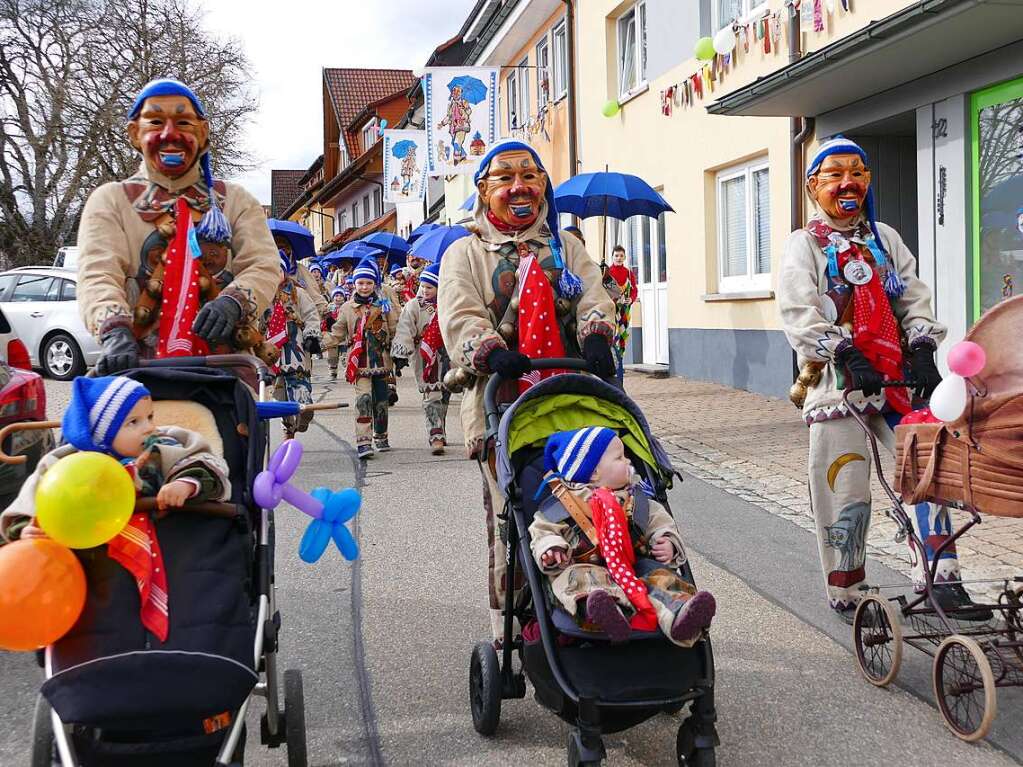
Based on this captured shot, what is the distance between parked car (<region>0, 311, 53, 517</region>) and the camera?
5.04 meters

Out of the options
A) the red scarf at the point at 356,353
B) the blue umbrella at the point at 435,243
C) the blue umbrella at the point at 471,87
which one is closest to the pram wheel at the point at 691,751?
the red scarf at the point at 356,353

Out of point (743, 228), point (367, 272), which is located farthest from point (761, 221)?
point (367, 272)

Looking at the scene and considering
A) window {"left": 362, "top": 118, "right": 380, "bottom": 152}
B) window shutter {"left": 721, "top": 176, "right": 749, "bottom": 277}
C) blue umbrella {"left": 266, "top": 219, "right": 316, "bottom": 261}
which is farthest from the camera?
window {"left": 362, "top": 118, "right": 380, "bottom": 152}

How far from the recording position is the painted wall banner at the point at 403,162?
29.0 m

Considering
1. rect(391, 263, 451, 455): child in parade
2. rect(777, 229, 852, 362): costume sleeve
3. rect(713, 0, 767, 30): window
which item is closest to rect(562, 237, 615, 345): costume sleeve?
rect(777, 229, 852, 362): costume sleeve

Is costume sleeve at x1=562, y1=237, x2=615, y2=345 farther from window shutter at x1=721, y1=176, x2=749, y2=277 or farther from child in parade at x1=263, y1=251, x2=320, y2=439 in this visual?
window shutter at x1=721, y1=176, x2=749, y2=277

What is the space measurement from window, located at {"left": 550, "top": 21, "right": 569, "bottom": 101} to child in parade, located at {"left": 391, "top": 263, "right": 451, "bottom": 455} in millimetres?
11066

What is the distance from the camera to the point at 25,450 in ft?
17.2

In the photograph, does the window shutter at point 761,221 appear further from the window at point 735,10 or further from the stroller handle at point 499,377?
the stroller handle at point 499,377

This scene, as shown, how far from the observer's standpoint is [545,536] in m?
3.30

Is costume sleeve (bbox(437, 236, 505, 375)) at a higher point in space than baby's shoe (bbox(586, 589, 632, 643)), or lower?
higher

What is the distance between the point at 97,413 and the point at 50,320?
704 inches

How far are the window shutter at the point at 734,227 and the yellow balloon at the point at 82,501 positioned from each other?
12555 mm

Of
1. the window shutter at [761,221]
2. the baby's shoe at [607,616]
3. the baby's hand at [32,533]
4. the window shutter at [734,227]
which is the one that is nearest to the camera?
the baby's hand at [32,533]
